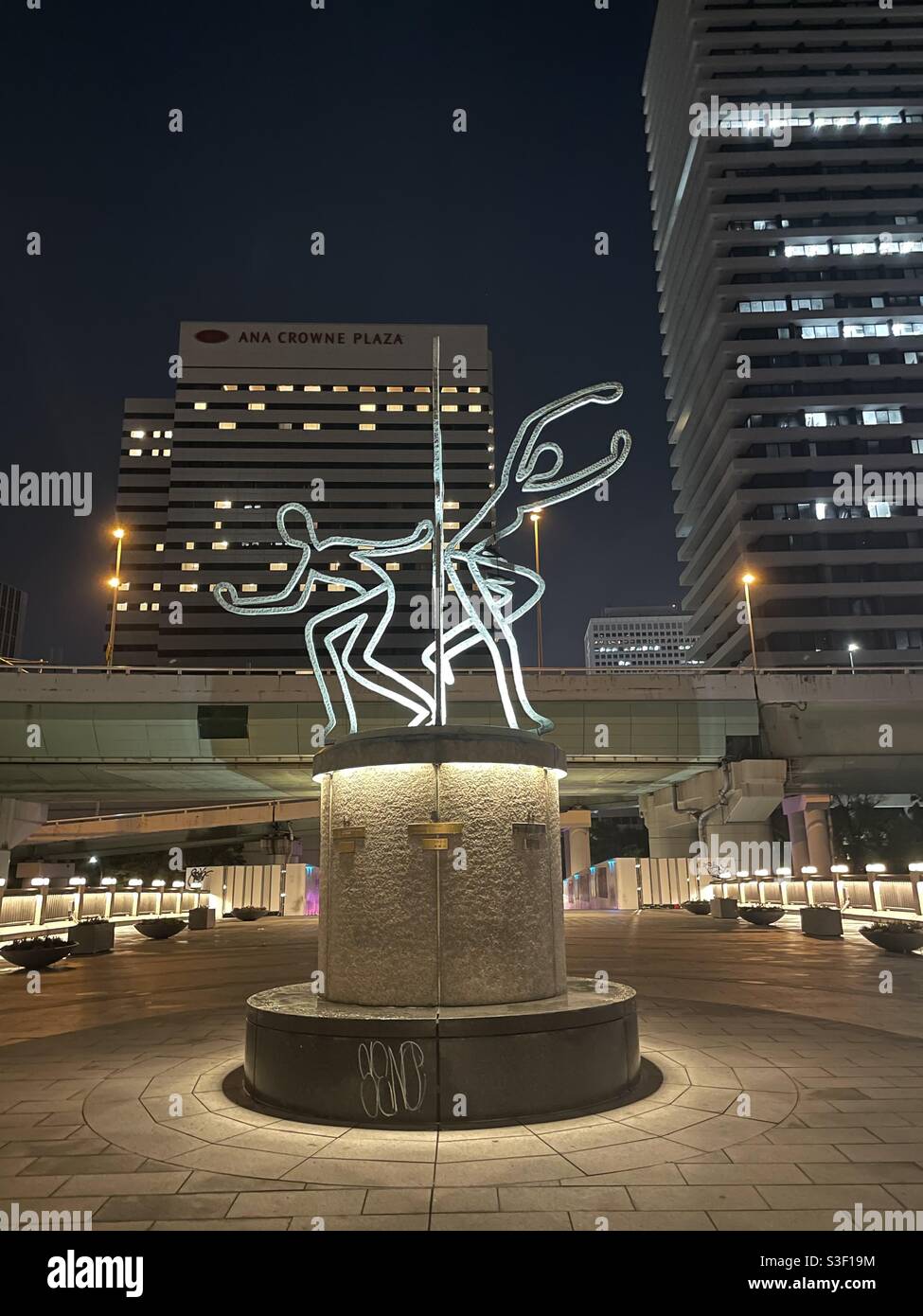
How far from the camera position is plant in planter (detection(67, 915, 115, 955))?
2166cm

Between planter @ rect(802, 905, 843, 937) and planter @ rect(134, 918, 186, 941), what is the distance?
63.8 feet

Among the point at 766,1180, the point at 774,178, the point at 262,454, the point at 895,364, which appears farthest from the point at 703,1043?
the point at 262,454

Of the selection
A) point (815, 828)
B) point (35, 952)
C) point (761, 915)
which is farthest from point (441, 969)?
point (815, 828)

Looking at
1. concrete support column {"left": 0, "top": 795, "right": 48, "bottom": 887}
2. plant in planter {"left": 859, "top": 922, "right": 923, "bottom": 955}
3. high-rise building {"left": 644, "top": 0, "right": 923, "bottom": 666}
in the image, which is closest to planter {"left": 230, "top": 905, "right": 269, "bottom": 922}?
concrete support column {"left": 0, "top": 795, "right": 48, "bottom": 887}

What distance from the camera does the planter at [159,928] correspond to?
26.5m

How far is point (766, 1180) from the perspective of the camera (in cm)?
529

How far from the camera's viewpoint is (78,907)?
101 ft

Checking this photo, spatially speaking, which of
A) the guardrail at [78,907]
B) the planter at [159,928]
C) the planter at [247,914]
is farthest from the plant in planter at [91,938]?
the planter at [247,914]

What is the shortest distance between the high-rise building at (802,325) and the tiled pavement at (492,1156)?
89811mm

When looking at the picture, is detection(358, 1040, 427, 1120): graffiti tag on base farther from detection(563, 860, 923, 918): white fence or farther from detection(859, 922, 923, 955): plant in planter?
detection(563, 860, 923, 918): white fence

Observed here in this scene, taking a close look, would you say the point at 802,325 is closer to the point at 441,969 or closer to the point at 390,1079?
the point at 441,969

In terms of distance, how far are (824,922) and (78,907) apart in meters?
25.5
